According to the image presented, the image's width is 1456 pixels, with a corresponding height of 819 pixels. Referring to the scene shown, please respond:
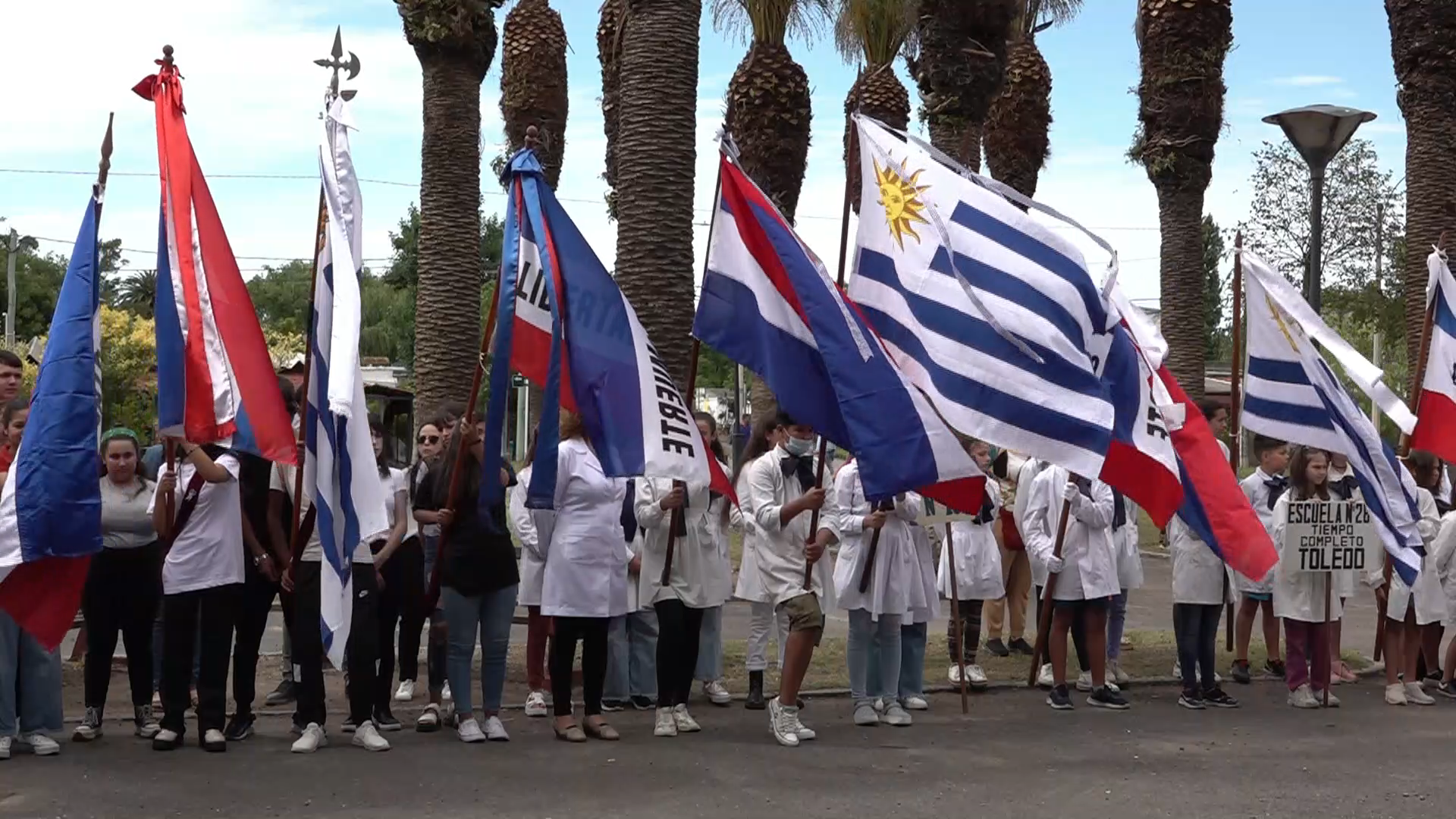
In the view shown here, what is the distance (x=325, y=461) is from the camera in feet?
28.6

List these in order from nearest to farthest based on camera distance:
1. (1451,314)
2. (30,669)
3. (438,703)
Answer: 1. (30,669)
2. (438,703)
3. (1451,314)

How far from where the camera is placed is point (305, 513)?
9.23 metres

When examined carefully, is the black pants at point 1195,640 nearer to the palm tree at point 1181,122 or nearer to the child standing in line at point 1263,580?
the child standing in line at point 1263,580

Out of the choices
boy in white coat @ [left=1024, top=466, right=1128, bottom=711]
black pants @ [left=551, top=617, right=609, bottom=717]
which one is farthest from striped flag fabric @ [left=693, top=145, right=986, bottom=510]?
boy in white coat @ [left=1024, top=466, right=1128, bottom=711]

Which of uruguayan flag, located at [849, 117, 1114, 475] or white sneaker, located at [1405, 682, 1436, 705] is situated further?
white sneaker, located at [1405, 682, 1436, 705]

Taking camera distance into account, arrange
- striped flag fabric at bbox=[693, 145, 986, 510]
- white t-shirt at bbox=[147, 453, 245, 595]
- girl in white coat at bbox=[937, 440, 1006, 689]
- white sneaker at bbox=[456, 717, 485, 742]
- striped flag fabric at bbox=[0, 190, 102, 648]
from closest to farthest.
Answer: striped flag fabric at bbox=[0, 190, 102, 648], striped flag fabric at bbox=[693, 145, 986, 510], white t-shirt at bbox=[147, 453, 245, 595], white sneaker at bbox=[456, 717, 485, 742], girl in white coat at bbox=[937, 440, 1006, 689]

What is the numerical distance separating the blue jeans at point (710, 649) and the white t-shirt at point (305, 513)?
94.3 inches

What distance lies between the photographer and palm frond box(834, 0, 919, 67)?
2897cm

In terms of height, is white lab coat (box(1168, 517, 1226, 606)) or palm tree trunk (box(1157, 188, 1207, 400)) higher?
palm tree trunk (box(1157, 188, 1207, 400))

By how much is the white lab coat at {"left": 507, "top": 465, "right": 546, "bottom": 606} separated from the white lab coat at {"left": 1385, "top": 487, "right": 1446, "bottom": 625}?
5.97 metres

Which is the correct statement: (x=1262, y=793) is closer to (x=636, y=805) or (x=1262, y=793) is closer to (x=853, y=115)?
(x=636, y=805)

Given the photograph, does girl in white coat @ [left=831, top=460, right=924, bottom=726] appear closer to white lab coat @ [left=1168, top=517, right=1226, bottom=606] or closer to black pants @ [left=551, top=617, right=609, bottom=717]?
black pants @ [left=551, top=617, right=609, bottom=717]

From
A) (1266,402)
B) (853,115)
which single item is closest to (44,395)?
(853,115)

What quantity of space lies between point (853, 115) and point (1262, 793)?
4265 mm
